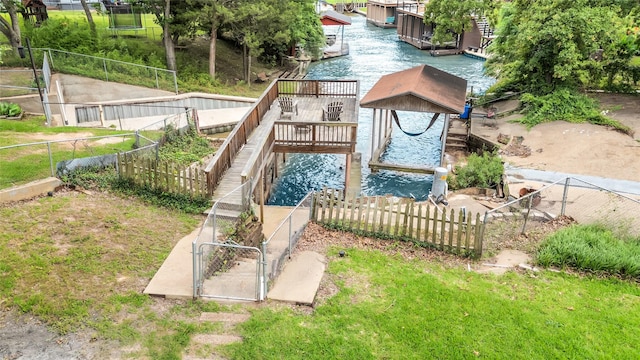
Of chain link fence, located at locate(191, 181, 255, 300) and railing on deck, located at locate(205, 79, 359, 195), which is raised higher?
railing on deck, located at locate(205, 79, 359, 195)

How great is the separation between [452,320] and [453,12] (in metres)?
45.8

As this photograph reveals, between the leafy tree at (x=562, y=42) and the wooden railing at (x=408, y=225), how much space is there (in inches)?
652

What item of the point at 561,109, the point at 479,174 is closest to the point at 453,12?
the point at 561,109

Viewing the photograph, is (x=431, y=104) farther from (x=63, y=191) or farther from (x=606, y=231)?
(x=63, y=191)

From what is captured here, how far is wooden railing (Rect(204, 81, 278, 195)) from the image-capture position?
13.0 metres

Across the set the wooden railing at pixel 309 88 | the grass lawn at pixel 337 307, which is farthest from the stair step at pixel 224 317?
the wooden railing at pixel 309 88

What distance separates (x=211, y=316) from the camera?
8000 mm

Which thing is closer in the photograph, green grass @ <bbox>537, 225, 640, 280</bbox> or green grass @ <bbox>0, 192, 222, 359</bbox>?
green grass @ <bbox>0, 192, 222, 359</bbox>

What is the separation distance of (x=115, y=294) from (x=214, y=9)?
23.2m

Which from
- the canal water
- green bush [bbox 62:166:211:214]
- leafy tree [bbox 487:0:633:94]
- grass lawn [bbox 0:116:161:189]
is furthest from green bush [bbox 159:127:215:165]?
leafy tree [bbox 487:0:633:94]

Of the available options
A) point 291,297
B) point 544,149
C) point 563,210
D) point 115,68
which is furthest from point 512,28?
point 291,297

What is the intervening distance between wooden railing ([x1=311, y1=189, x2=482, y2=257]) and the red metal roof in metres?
8.98

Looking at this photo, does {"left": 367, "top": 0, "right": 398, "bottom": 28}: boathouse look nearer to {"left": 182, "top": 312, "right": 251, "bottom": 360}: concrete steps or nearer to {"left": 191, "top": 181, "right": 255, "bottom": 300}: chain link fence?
{"left": 191, "top": 181, "right": 255, "bottom": 300}: chain link fence

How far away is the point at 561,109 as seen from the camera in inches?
940
